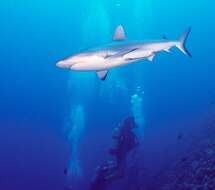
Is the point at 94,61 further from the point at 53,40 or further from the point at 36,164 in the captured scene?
the point at 53,40

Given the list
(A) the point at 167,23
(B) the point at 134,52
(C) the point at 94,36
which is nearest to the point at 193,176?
(B) the point at 134,52

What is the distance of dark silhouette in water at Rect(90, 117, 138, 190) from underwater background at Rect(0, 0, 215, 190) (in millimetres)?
1380

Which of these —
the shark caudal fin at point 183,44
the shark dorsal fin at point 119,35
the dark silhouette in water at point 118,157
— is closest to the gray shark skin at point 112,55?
the shark dorsal fin at point 119,35

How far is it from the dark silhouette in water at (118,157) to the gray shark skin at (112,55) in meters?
10.0

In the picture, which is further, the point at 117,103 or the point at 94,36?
the point at 94,36

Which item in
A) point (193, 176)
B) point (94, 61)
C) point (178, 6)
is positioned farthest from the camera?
point (178, 6)

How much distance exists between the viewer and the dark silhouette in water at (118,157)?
15.8 m

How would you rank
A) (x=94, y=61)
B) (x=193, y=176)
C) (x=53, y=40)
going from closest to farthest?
1. (x=94, y=61)
2. (x=193, y=176)
3. (x=53, y=40)

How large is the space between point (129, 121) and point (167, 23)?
319 feet

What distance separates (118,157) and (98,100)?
4624 cm

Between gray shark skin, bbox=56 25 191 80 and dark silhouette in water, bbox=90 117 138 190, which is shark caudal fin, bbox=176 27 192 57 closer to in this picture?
gray shark skin, bbox=56 25 191 80

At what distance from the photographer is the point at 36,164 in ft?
99.3

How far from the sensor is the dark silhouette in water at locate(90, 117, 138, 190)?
1578 cm

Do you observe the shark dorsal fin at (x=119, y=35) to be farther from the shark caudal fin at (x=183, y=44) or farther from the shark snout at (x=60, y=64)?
the shark snout at (x=60, y=64)
